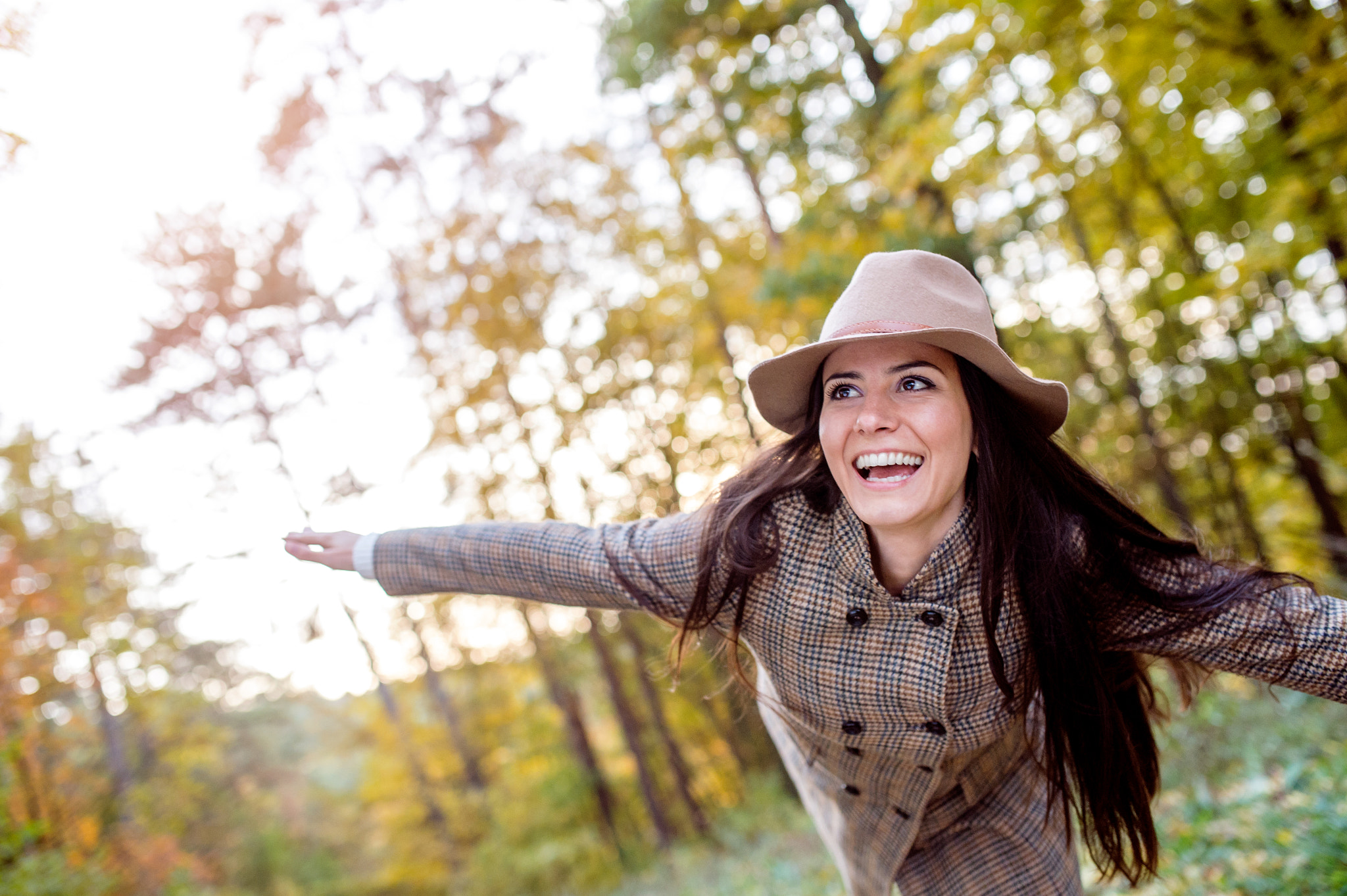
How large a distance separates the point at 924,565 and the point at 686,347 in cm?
741

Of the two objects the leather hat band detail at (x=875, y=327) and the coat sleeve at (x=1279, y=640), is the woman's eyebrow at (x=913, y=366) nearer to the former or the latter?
the leather hat band detail at (x=875, y=327)

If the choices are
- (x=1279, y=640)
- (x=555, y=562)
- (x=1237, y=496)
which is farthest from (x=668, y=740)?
(x=1279, y=640)

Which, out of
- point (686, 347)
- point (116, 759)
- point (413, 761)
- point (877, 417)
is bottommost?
point (413, 761)

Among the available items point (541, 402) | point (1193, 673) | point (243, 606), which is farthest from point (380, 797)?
point (1193, 673)

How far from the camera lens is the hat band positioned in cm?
214

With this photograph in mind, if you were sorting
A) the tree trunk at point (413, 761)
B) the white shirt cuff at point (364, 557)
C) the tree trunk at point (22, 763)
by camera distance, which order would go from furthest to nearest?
the tree trunk at point (413, 761)
the tree trunk at point (22, 763)
the white shirt cuff at point (364, 557)

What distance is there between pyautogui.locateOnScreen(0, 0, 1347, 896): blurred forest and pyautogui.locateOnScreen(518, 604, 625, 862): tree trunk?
65mm

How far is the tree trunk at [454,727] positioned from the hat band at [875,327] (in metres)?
12.8

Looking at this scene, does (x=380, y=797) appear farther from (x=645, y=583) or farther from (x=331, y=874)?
(x=645, y=583)

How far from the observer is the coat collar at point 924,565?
222 cm

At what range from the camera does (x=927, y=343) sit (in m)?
2.14

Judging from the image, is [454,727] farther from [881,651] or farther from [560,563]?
[881,651]

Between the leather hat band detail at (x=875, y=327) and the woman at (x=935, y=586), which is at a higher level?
the leather hat band detail at (x=875, y=327)

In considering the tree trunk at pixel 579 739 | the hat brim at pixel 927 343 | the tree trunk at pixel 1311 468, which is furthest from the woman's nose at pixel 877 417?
the tree trunk at pixel 579 739
